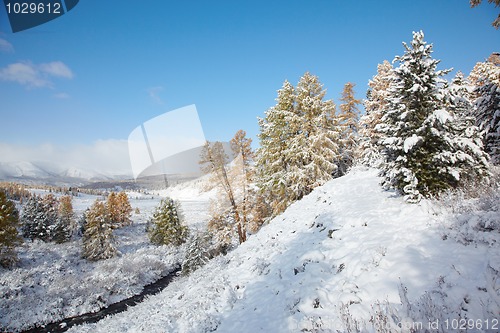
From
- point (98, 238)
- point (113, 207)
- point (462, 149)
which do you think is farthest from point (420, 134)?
point (113, 207)

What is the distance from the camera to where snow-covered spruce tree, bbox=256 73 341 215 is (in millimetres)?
20000

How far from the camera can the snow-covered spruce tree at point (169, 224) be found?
5016 centimetres

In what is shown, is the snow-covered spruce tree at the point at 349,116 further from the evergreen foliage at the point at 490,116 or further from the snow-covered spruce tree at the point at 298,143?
the evergreen foliage at the point at 490,116

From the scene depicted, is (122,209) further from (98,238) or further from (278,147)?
(278,147)

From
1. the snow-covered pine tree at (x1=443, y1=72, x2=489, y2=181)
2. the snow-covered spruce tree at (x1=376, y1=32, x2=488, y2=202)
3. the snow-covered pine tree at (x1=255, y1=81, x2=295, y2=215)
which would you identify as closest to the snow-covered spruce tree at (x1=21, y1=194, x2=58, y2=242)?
the snow-covered pine tree at (x1=255, y1=81, x2=295, y2=215)

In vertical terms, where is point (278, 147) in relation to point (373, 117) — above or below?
below

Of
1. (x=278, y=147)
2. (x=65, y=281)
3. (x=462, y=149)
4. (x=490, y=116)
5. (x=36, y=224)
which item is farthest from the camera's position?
(x=36, y=224)

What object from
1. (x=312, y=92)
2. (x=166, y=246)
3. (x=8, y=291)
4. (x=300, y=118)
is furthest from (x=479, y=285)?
(x=166, y=246)

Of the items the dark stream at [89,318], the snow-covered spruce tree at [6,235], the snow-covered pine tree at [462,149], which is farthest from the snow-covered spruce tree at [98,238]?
the snow-covered pine tree at [462,149]

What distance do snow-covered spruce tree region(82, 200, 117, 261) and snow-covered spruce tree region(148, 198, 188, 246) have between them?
9413 millimetres

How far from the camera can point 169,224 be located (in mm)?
50562

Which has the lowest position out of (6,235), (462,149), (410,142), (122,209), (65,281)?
(65,281)

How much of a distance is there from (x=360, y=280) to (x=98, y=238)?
46.5m

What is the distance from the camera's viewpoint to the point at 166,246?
164 ft
